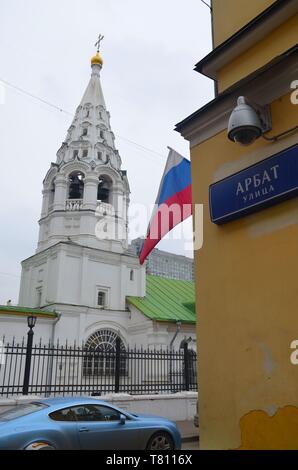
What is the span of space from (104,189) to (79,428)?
22953mm

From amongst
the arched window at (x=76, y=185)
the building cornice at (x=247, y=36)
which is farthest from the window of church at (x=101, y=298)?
the building cornice at (x=247, y=36)

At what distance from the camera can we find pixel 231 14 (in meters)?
5.51

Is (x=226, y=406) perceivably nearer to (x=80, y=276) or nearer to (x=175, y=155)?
(x=175, y=155)

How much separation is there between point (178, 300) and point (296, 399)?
27356 mm

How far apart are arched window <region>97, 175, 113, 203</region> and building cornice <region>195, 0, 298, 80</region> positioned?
A: 23367mm

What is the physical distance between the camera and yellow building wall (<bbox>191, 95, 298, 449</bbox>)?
3.80 m

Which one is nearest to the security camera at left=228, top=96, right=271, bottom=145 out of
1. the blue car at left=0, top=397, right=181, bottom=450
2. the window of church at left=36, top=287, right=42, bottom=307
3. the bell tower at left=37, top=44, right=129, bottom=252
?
the blue car at left=0, top=397, right=181, bottom=450

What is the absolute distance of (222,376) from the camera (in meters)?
4.29

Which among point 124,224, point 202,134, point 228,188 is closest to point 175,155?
point 202,134

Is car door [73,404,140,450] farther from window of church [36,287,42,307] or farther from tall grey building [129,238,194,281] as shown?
tall grey building [129,238,194,281]

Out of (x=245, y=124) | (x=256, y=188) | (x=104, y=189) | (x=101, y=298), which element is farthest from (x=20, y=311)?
(x=245, y=124)

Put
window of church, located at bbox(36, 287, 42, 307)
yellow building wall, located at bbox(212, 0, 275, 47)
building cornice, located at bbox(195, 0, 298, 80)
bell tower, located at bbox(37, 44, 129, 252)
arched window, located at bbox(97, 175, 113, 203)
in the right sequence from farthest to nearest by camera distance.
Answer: arched window, located at bbox(97, 175, 113, 203)
bell tower, located at bbox(37, 44, 129, 252)
window of church, located at bbox(36, 287, 42, 307)
yellow building wall, located at bbox(212, 0, 275, 47)
building cornice, located at bbox(195, 0, 298, 80)

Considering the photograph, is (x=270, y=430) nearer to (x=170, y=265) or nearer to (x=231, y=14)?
(x=231, y=14)
